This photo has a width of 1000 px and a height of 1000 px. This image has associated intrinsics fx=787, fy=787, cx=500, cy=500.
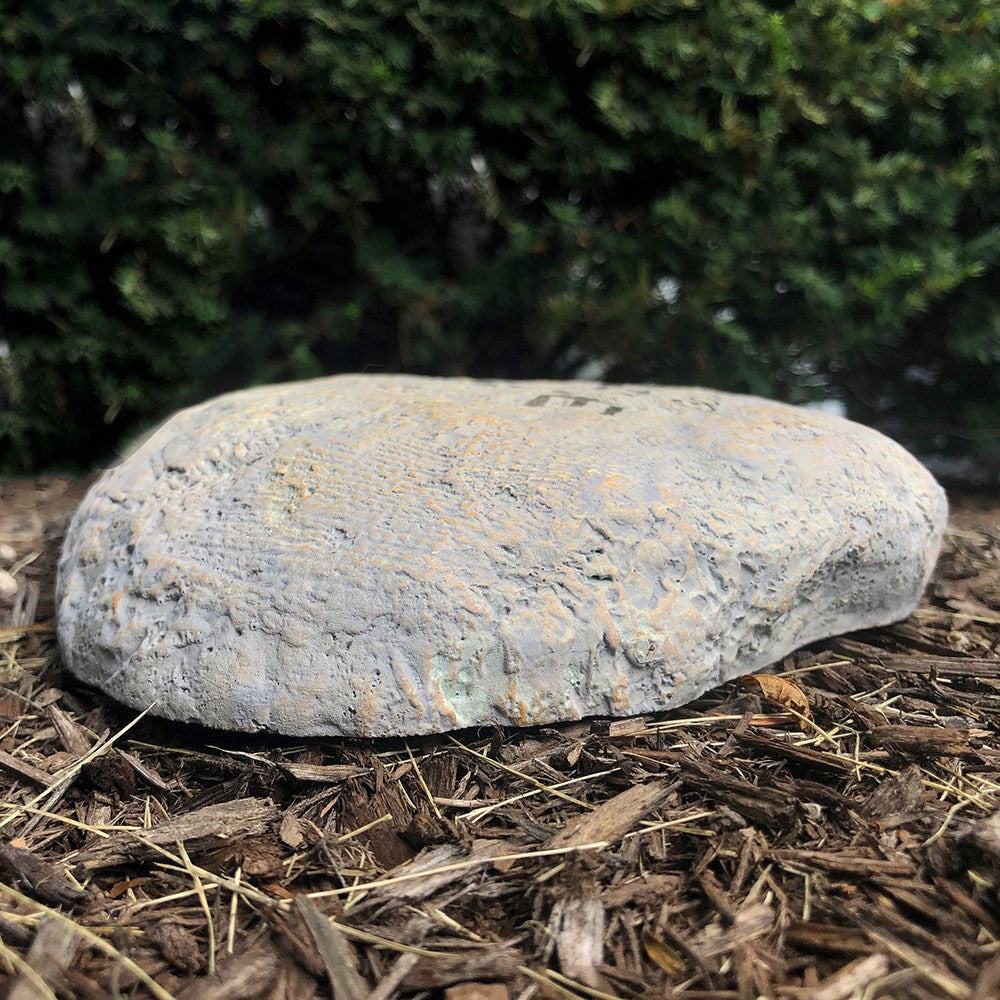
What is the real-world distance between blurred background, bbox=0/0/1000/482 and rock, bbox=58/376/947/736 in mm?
1120

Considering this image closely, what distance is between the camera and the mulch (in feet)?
4.24

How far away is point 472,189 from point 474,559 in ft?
6.56

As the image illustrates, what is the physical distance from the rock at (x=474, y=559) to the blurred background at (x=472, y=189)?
1120 millimetres

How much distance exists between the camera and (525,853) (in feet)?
5.02

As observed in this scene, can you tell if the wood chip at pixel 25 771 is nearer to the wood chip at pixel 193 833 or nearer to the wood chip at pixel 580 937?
the wood chip at pixel 193 833

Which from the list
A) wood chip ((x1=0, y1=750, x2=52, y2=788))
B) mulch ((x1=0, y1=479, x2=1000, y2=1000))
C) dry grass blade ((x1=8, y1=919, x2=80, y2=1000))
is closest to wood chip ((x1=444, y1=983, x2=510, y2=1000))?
mulch ((x1=0, y1=479, x2=1000, y2=1000))

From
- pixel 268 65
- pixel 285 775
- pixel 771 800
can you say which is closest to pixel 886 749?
pixel 771 800

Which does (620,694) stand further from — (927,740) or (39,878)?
(39,878)

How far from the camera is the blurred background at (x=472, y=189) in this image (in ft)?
9.72

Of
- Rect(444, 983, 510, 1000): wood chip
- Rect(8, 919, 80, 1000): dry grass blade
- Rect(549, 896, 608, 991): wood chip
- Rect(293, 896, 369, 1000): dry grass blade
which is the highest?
Rect(8, 919, 80, 1000): dry grass blade

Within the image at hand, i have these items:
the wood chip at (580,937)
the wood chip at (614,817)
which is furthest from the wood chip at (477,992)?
the wood chip at (614,817)

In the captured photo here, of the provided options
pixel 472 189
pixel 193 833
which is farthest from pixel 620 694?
pixel 472 189

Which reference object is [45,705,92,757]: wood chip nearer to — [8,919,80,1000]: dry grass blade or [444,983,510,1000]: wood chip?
[8,919,80,1000]: dry grass blade

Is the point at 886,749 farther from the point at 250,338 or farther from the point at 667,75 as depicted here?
the point at 250,338
